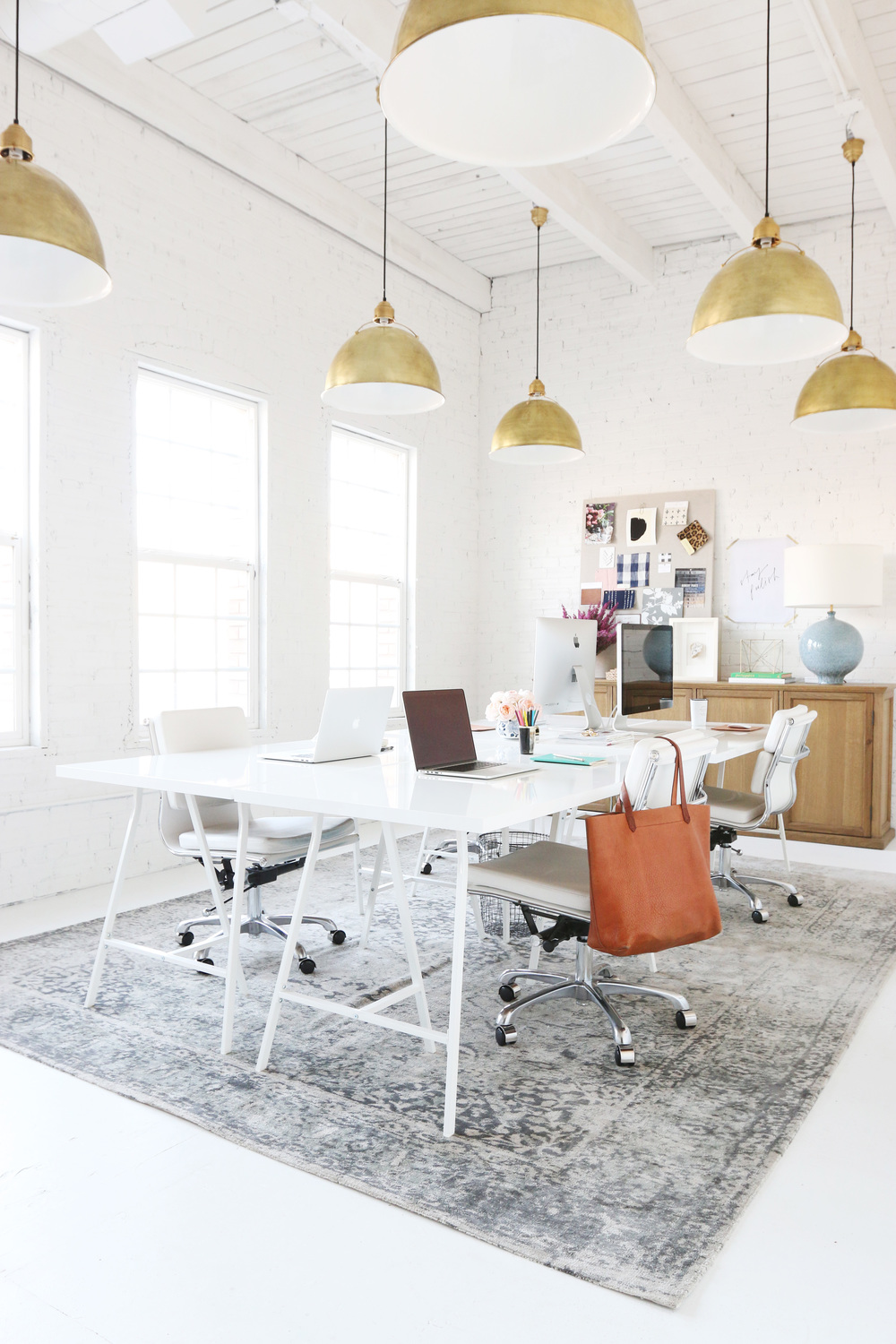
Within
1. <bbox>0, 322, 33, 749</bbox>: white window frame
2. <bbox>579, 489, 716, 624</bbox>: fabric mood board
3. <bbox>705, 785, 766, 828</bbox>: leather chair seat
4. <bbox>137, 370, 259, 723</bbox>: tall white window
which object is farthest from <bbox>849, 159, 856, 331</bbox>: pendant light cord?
<bbox>0, 322, 33, 749</bbox>: white window frame

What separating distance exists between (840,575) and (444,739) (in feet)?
11.1

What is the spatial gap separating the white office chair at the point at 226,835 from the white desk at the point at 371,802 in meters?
0.25

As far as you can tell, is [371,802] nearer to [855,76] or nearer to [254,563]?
[254,563]

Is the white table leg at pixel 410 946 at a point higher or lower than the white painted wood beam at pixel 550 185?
lower

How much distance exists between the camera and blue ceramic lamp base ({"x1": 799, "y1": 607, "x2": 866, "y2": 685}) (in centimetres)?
576

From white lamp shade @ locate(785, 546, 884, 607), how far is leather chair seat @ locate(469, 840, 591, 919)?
129 inches

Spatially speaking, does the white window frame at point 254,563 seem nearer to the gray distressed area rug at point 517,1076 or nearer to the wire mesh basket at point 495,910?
the wire mesh basket at point 495,910

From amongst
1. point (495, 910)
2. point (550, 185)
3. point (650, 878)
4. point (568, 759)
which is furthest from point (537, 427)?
point (650, 878)

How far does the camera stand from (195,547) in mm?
5332

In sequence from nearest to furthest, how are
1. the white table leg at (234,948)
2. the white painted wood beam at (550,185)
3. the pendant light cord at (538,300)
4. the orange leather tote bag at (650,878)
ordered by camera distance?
the orange leather tote bag at (650,878), the white table leg at (234,948), the white painted wood beam at (550,185), the pendant light cord at (538,300)

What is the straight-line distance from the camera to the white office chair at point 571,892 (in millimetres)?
2625

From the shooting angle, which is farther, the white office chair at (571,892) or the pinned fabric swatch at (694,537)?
the pinned fabric swatch at (694,537)

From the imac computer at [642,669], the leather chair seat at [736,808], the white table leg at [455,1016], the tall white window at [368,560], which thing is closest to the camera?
the white table leg at [455,1016]

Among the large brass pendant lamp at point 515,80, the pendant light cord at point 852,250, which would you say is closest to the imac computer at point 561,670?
the large brass pendant lamp at point 515,80
